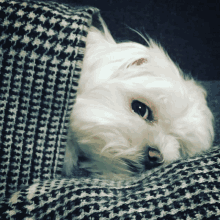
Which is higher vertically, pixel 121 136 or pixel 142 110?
pixel 142 110

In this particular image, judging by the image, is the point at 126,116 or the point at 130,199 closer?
the point at 130,199

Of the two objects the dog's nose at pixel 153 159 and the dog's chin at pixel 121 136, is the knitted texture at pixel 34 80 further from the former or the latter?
the dog's nose at pixel 153 159

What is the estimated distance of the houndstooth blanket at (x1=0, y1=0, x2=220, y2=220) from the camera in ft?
1.67

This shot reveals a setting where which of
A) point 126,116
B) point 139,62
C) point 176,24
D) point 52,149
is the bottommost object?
point 52,149

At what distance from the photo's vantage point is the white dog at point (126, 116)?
2.81 ft

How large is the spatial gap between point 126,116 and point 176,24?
3.01ft

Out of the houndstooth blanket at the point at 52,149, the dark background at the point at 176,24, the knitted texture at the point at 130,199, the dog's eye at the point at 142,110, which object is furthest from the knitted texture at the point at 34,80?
the dark background at the point at 176,24

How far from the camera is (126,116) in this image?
2.85 ft

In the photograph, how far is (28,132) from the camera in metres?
0.68

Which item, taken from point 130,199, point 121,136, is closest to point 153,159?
point 121,136

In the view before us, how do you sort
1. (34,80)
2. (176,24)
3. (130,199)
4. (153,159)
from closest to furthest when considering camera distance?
(130,199), (34,80), (153,159), (176,24)

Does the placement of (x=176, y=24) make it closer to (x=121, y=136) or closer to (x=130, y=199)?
(x=121, y=136)

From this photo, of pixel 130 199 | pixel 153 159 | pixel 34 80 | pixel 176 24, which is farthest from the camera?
pixel 176 24

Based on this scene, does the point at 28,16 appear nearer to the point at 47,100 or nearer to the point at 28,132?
the point at 47,100
